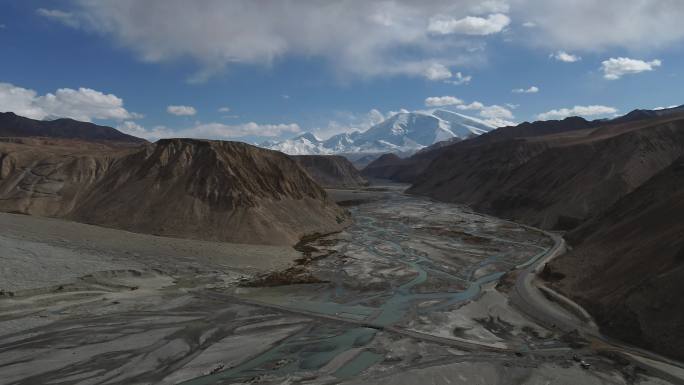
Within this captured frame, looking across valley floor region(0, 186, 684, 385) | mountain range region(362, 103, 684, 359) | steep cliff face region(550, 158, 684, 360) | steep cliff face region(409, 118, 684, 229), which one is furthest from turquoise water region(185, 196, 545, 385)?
steep cliff face region(409, 118, 684, 229)

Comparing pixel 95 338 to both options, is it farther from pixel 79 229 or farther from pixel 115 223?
pixel 115 223

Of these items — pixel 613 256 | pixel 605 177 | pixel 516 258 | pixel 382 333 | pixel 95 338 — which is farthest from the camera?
pixel 605 177

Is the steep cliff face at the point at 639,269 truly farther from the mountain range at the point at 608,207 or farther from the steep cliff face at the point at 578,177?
the steep cliff face at the point at 578,177

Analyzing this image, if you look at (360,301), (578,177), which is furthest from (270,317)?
(578,177)

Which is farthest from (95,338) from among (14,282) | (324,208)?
(324,208)

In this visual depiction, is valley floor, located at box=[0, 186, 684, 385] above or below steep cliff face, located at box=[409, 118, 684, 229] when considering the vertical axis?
below

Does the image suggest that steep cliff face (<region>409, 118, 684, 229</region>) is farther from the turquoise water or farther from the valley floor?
the valley floor
